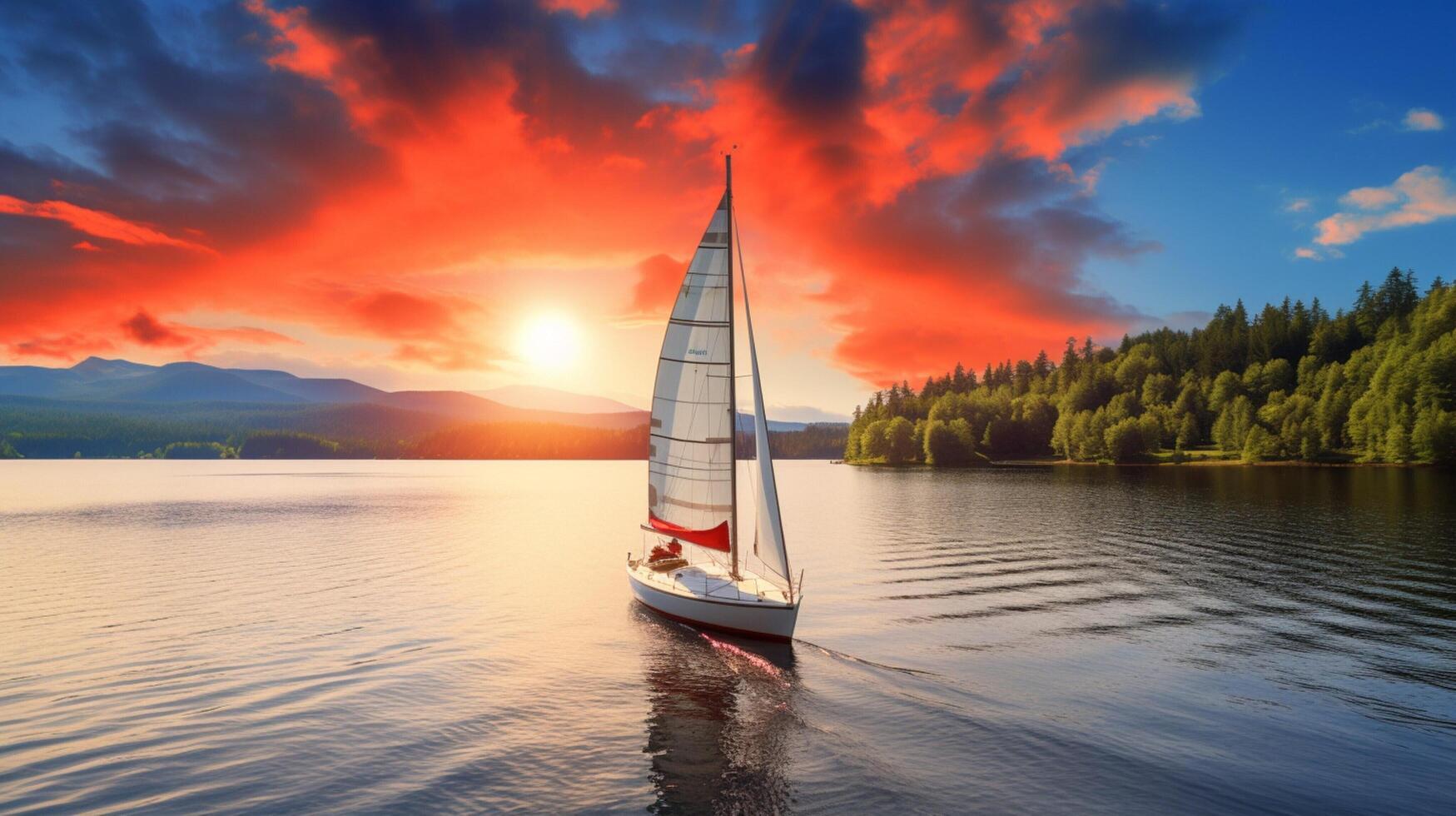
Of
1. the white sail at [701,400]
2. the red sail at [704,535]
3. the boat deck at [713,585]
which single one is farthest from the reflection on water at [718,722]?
the white sail at [701,400]

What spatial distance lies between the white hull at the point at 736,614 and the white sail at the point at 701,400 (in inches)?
149

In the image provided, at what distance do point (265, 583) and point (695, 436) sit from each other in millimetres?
31564

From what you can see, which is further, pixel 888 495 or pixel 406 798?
pixel 888 495

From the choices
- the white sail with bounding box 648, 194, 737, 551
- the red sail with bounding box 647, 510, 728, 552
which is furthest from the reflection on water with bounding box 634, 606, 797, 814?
the white sail with bounding box 648, 194, 737, 551

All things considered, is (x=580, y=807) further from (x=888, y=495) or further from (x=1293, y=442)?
(x=1293, y=442)

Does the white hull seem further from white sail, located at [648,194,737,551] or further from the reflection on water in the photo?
white sail, located at [648,194,737,551]

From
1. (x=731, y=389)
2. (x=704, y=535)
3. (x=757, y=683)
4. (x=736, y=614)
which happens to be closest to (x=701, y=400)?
(x=731, y=389)

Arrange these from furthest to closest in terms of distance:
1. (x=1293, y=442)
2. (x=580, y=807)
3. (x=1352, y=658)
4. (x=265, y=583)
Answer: (x=1293, y=442) < (x=265, y=583) < (x=1352, y=658) < (x=580, y=807)

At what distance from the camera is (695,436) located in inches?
1439

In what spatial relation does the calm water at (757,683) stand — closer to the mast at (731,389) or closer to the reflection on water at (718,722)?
the reflection on water at (718,722)

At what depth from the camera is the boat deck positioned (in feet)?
103

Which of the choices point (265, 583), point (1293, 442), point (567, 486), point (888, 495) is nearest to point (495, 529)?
point (265, 583)

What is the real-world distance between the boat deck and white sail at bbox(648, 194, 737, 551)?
157 centimetres

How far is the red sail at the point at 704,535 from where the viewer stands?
36.5 meters
